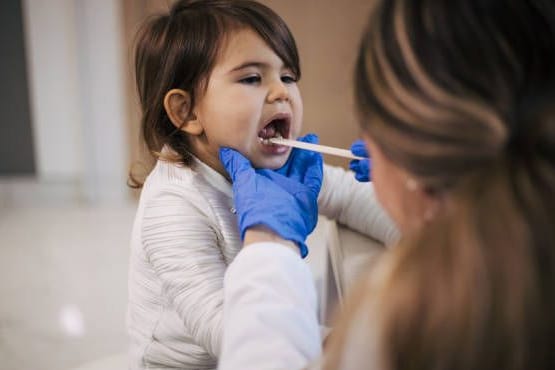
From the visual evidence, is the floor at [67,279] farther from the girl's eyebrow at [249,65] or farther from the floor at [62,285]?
the girl's eyebrow at [249,65]

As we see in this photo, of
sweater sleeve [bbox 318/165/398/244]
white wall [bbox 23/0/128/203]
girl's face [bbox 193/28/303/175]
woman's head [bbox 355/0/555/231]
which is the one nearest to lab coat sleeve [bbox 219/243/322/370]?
woman's head [bbox 355/0/555/231]

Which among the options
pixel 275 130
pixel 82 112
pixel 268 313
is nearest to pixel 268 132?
pixel 275 130

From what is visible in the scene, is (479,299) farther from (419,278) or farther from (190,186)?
(190,186)

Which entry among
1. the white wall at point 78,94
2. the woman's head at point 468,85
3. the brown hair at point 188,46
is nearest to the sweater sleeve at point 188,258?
the brown hair at point 188,46

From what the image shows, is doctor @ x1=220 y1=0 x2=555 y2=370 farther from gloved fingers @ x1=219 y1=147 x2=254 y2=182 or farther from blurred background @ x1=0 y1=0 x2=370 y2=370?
blurred background @ x1=0 y1=0 x2=370 y2=370

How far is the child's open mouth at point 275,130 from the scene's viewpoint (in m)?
0.83

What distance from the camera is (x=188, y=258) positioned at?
2.34 ft

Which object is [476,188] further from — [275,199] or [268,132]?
[268,132]

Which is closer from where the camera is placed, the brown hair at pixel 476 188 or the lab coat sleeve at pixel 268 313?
the brown hair at pixel 476 188

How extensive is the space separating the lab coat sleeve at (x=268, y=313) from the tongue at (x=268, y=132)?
1.05ft

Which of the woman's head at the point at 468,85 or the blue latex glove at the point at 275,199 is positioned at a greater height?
→ the woman's head at the point at 468,85

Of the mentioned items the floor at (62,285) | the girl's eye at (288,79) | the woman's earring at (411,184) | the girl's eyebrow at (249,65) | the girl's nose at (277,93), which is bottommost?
the floor at (62,285)

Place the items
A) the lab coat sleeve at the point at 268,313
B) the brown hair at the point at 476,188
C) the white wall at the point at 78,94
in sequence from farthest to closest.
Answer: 1. the white wall at the point at 78,94
2. the lab coat sleeve at the point at 268,313
3. the brown hair at the point at 476,188

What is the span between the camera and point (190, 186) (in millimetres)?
788
